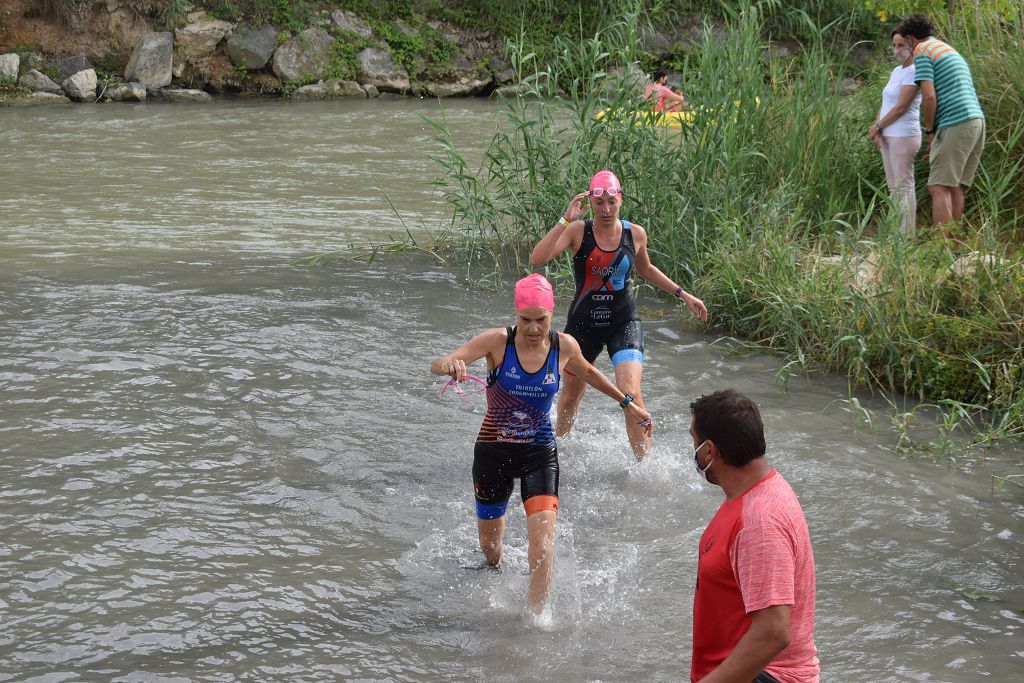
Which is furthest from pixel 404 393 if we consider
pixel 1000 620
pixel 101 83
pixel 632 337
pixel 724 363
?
pixel 101 83

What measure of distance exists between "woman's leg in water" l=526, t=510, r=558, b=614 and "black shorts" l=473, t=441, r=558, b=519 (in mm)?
81

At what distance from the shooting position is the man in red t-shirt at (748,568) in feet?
9.60

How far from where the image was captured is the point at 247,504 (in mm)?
6520

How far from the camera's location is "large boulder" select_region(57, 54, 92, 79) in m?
24.7

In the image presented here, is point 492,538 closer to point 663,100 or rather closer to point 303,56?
point 663,100

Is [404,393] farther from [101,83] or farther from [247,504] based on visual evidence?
[101,83]

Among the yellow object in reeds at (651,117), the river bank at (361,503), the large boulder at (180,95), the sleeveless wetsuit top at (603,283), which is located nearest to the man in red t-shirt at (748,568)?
the river bank at (361,503)

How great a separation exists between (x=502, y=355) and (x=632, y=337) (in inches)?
79.0

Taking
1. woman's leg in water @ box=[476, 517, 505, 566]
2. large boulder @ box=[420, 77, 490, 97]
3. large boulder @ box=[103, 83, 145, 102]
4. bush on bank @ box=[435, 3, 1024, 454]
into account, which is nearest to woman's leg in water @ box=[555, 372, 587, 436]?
woman's leg in water @ box=[476, 517, 505, 566]

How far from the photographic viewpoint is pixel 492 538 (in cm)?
579

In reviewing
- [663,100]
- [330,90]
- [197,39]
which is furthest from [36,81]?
[663,100]

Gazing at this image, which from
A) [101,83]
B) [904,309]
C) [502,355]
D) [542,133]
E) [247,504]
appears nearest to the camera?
[502,355]

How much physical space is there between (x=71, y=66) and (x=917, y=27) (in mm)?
20255

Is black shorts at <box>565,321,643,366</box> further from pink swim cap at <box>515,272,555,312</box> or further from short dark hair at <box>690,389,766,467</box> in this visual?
short dark hair at <box>690,389,766,467</box>
